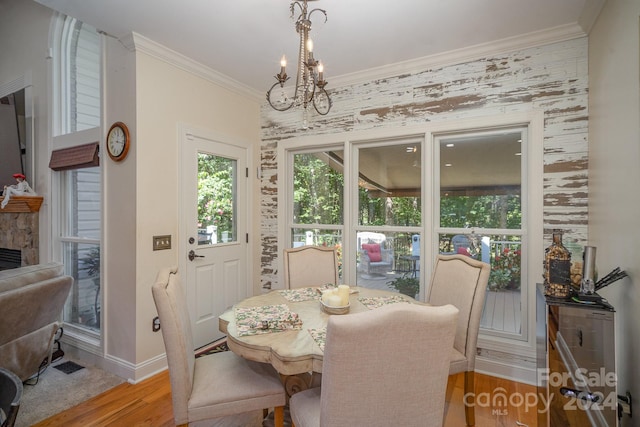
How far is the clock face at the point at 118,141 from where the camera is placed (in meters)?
2.44

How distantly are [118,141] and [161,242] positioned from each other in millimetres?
893

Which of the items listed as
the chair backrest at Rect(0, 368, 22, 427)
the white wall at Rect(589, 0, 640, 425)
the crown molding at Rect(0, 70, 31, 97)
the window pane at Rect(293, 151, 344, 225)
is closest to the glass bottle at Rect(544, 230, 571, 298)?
A: the white wall at Rect(589, 0, 640, 425)

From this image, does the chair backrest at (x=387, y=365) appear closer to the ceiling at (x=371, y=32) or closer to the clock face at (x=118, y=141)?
the ceiling at (x=371, y=32)

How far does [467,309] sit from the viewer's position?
1.89 metres

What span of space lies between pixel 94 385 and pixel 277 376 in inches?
68.5

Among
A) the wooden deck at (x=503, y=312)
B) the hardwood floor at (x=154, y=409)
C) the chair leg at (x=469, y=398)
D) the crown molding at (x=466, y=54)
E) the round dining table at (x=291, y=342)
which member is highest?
the crown molding at (x=466, y=54)

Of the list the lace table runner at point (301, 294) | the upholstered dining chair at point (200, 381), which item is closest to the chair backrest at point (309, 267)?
the lace table runner at point (301, 294)

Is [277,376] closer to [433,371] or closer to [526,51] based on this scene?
[433,371]

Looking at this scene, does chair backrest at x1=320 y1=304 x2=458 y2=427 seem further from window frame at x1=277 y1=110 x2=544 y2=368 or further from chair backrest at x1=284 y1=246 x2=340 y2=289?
window frame at x1=277 y1=110 x2=544 y2=368

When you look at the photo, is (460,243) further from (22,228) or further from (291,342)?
(22,228)

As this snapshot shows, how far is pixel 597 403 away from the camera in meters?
1.33

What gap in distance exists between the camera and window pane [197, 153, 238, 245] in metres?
3.00

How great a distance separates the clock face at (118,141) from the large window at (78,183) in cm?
30

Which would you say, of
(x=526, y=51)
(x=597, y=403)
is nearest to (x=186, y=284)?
(x=597, y=403)
